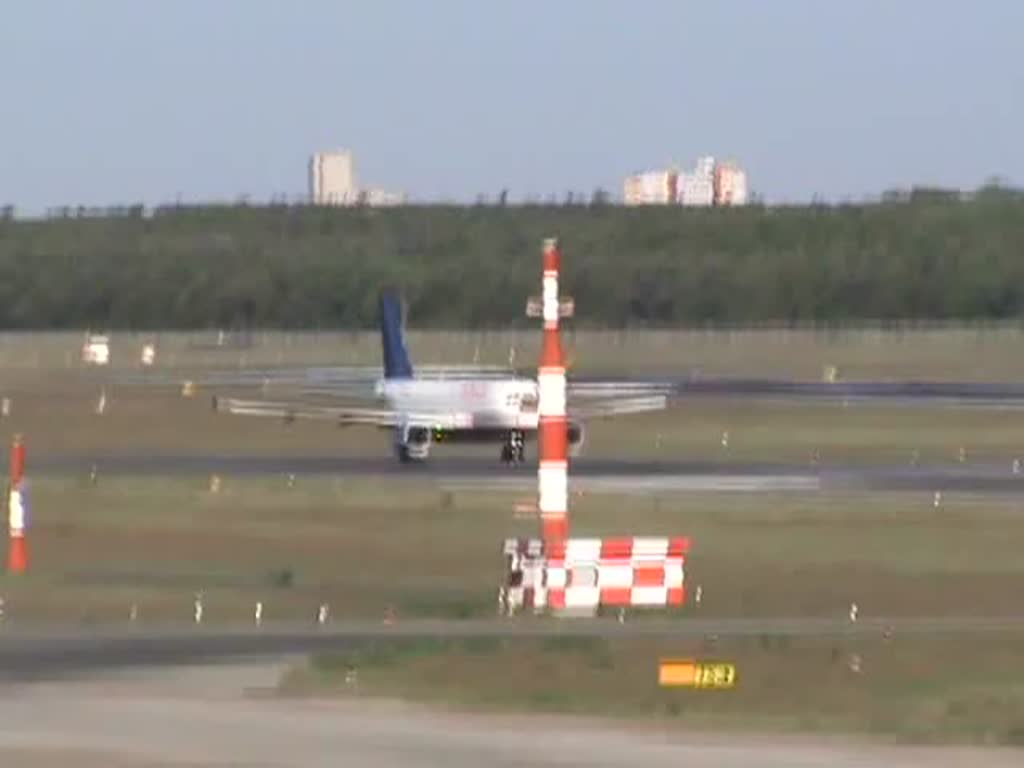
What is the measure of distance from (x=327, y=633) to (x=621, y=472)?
31.3 metres

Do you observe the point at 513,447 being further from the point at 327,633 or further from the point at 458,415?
the point at 327,633

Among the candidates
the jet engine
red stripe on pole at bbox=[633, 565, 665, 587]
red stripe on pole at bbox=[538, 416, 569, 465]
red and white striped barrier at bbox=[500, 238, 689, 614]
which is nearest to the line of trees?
the jet engine

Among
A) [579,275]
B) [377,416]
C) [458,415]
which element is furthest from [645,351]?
[458,415]

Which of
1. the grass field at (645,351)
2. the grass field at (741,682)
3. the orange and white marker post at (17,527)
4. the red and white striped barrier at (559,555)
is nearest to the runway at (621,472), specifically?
the orange and white marker post at (17,527)

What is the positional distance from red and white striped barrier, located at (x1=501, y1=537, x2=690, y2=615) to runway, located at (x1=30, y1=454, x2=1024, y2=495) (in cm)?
2184

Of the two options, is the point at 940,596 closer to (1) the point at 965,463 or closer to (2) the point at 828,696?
(2) the point at 828,696

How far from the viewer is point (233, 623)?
3172 cm

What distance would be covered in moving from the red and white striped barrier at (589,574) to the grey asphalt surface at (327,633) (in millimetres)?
440

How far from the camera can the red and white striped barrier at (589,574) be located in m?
32.1

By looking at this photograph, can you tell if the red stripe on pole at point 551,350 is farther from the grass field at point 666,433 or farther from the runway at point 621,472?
the grass field at point 666,433

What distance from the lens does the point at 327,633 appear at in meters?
30.2

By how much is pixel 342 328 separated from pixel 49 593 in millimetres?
123027

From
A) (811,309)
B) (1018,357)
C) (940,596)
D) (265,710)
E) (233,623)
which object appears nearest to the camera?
(265,710)

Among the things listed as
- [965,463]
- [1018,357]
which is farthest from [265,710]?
[1018,357]
